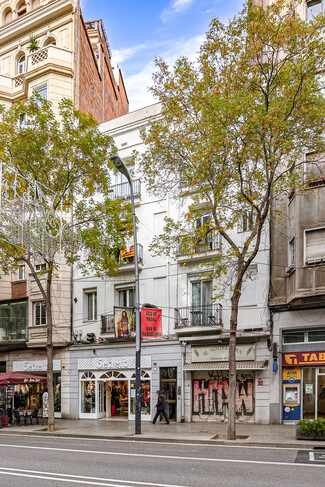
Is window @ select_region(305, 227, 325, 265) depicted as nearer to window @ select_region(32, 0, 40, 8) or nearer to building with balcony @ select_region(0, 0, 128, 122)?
building with balcony @ select_region(0, 0, 128, 122)

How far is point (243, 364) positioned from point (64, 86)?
19711mm

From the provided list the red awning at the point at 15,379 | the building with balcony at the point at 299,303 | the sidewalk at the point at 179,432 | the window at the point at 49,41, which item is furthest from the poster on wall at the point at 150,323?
the window at the point at 49,41

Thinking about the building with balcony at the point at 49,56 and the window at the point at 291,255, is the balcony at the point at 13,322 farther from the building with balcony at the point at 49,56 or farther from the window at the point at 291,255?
the window at the point at 291,255

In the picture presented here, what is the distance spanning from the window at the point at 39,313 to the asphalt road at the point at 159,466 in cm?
1358

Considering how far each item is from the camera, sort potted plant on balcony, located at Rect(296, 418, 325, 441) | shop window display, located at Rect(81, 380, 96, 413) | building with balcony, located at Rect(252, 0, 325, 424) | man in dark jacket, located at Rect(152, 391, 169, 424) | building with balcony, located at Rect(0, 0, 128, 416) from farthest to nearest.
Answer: building with balcony, located at Rect(0, 0, 128, 416)
shop window display, located at Rect(81, 380, 96, 413)
man in dark jacket, located at Rect(152, 391, 169, 424)
building with balcony, located at Rect(252, 0, 325, 424)
potted plant on balcony, located at Rect(296, 418, 325, 441)

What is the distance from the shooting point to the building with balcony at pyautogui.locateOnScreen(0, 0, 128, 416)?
28.8m

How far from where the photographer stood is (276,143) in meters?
16.5

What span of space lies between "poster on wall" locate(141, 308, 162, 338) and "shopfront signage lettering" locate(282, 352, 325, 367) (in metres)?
5.23

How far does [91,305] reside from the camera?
28391 millimetres

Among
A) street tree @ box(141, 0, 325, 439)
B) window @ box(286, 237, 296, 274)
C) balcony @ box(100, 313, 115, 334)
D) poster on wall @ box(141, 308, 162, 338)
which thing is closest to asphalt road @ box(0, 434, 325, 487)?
street tree @ box(141, 0, 325, 439)

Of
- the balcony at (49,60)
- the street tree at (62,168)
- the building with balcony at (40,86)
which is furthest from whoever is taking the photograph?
the balcony at (49,60)

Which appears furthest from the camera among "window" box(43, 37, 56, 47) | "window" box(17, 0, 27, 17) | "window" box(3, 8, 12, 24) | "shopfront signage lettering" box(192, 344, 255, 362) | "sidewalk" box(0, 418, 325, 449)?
"window" box(3, 8, 12, 24)

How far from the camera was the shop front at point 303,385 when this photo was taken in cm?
2045

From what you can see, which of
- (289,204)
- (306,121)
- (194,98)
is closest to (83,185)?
(194,98)
